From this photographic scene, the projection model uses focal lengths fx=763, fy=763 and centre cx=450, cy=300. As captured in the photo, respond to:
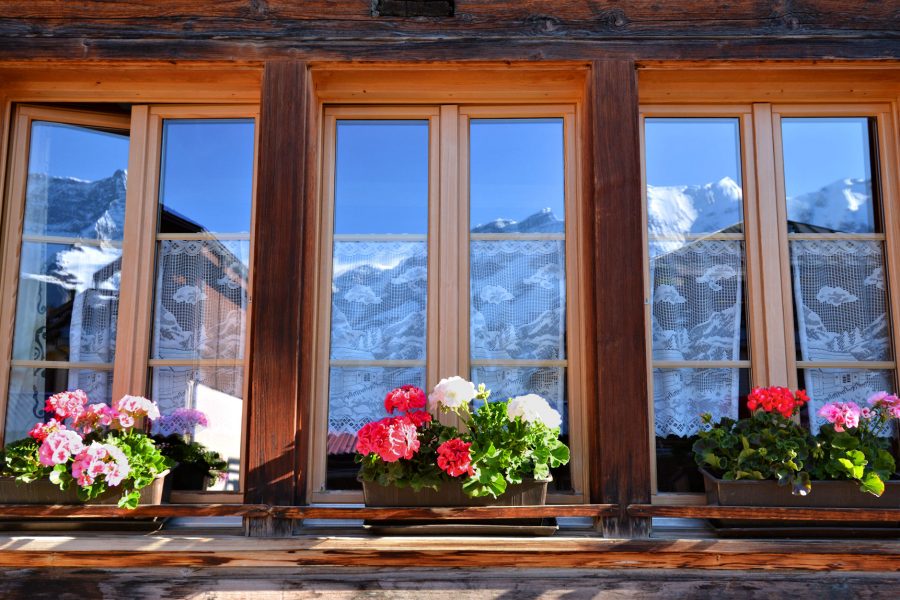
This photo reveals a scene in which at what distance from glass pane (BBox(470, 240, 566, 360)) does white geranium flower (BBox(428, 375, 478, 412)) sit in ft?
1.40

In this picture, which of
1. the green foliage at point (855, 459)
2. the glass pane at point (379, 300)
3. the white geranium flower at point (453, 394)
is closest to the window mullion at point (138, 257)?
the glass pane at point (379, 300)

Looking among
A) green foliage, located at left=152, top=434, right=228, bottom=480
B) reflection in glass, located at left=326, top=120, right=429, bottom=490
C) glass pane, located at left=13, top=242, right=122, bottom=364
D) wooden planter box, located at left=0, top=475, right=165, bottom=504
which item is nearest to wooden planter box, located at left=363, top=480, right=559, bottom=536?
reflection in glass, located at left=326, top=120, right=429, bottom=490

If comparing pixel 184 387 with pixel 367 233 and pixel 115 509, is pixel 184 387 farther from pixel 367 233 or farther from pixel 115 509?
pixel 367 233

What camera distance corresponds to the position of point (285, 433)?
101 inches

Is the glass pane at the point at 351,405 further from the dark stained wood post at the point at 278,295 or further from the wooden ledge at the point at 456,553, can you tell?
the wooden ledge at the point at 456,553

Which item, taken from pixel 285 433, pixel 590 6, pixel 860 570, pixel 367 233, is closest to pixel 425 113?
pixel 367 233

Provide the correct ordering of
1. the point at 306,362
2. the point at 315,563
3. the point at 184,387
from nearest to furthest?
the point at 315,563, the point at 306,362, the point at 184,387

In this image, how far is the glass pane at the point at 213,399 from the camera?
2.86 metres

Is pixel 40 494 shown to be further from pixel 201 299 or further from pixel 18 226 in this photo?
pixel 18 226

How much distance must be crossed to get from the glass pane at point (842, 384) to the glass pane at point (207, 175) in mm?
2226

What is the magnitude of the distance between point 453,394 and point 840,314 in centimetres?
155

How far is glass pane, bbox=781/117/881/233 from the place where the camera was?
117 inches

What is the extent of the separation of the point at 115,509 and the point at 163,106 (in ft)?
5.04

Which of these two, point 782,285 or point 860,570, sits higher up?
point 782,285
